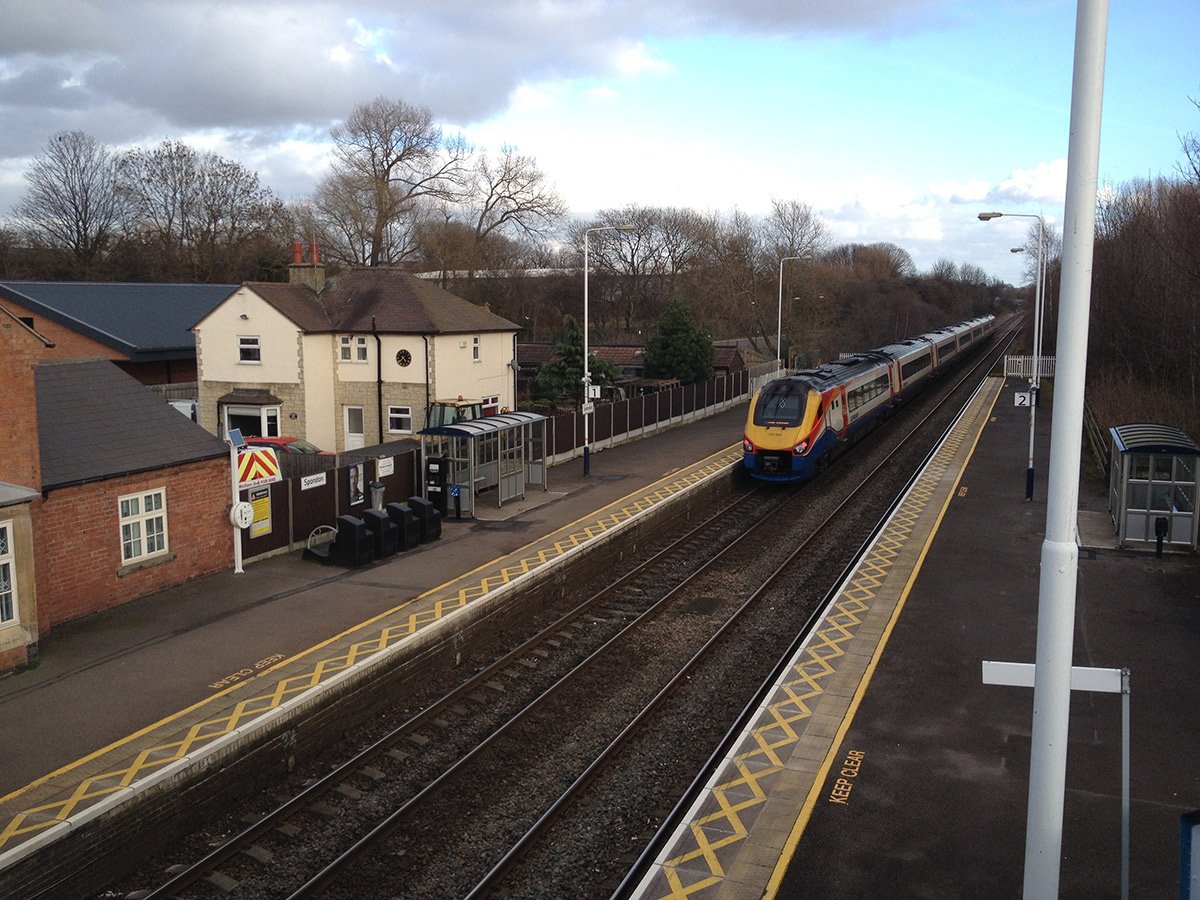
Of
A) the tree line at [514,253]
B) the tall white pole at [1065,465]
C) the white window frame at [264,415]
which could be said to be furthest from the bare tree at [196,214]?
the tall white pole at [1065,465]

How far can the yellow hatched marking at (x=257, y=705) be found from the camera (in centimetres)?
870

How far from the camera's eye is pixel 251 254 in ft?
195

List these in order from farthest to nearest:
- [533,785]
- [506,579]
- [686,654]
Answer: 1. [506,579]
2. [686,654]
3. [533,785]

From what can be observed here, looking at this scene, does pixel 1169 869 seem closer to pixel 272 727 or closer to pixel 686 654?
pixel 686 654

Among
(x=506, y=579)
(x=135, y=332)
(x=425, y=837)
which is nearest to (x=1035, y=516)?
(x=506, y=579)

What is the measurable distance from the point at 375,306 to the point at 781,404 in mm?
14922

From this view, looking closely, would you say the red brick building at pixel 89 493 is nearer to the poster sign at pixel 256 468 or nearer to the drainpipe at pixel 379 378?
the poster sign at pixel 256 468

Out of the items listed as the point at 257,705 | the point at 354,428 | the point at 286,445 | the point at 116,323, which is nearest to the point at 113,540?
the point at 257,705

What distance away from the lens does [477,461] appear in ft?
73.3

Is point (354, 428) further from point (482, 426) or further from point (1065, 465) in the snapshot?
point (1065, 465)

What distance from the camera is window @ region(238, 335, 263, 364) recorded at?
32.4 meters

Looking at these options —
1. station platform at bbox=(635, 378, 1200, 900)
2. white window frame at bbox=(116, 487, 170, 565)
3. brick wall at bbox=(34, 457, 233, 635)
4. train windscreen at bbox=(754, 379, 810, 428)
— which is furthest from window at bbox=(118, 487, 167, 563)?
train windscreen at bbox=(754, 379, 810, 428)

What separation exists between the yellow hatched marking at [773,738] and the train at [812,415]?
631cm

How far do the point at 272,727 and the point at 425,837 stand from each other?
90.0 inches
